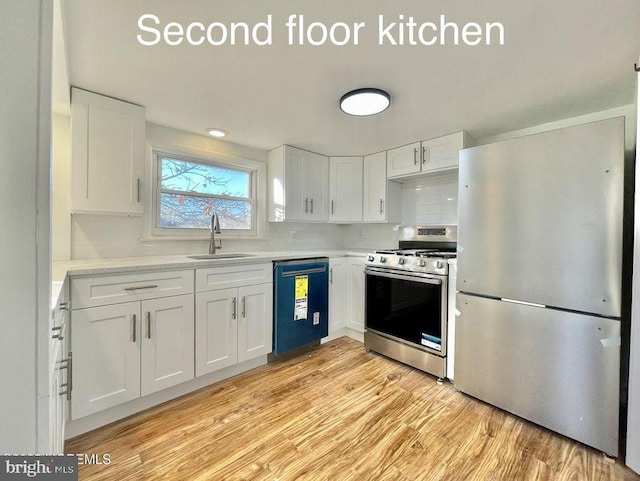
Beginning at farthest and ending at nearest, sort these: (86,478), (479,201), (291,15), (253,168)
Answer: (253,168) < (479,201) < (86,478) < (291,15)

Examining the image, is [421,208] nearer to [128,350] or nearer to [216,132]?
[216,132]

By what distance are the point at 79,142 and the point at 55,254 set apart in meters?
0.80

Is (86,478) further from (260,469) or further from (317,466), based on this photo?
(317,466)

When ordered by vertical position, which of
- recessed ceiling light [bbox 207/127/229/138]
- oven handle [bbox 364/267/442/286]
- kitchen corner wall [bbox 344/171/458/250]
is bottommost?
oven handle [bbox 364/267/442/286]

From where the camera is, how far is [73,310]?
4.95 feet

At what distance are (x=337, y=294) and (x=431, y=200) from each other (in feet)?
4.82

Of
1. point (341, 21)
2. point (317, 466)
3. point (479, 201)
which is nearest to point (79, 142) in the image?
point (341, 21)

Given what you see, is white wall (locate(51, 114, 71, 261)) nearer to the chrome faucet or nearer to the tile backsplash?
the chrome faucet

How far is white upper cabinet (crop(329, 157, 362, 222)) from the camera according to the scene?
129 inches

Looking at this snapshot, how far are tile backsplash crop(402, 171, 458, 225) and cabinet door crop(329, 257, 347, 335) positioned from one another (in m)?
0.98

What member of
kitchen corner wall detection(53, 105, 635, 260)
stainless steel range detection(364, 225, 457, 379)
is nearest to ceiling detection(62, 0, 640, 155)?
kitchen corner wall detection(53, 105, 635, 260)

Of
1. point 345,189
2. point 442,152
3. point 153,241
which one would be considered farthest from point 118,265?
point 442,152

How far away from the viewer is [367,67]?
59.8 inches

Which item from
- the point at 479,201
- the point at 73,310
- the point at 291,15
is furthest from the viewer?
the point at 479,201
